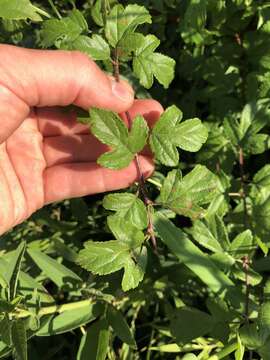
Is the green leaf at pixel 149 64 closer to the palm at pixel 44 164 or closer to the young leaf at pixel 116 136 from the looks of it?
the young leaf at pixel 116 136

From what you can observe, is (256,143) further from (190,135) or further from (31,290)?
(31,290)

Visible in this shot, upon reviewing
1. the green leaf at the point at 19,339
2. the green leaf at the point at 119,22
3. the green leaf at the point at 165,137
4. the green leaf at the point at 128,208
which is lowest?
the green leaf at the point at 19,339

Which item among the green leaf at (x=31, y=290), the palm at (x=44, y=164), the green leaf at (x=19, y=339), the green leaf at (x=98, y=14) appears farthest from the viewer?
the palm at (x=44, y=164)

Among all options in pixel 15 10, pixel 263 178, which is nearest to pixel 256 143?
pixel 263 178

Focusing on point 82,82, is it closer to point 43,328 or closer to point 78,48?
point 78,48

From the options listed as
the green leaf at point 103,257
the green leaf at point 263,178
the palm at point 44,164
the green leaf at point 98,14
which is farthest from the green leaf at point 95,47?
the green leaf at point 263,178

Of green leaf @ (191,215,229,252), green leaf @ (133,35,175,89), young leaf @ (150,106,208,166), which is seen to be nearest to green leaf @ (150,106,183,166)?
young leaf @ (150,106,208,166)
